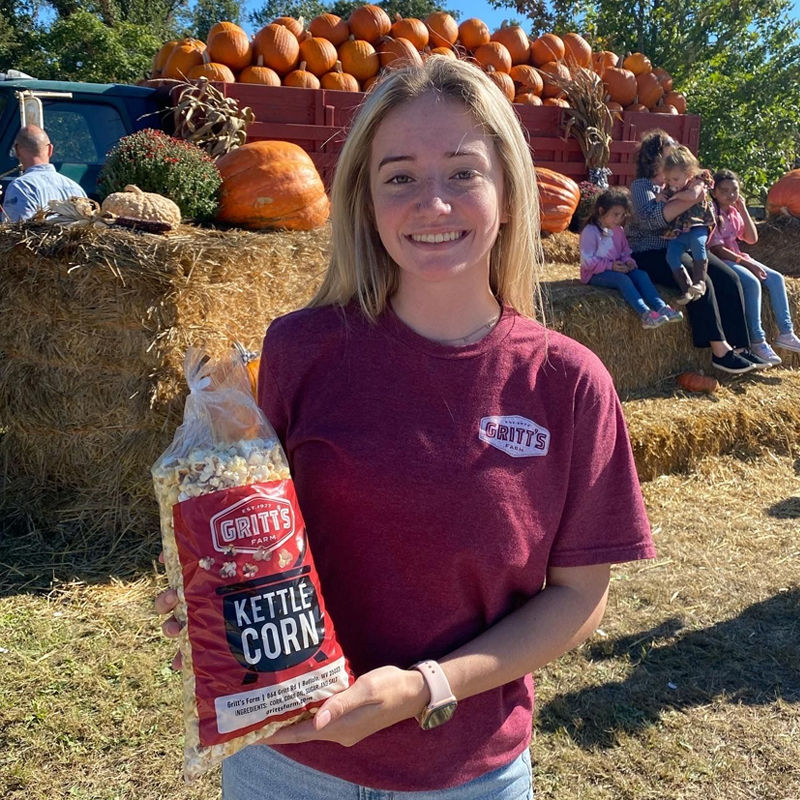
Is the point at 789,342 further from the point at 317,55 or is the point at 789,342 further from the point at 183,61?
the point at 183,61

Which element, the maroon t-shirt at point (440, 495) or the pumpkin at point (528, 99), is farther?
the pumpkin at point (528, 99)

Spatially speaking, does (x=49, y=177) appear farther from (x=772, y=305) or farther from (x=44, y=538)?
(x=772, y=305)

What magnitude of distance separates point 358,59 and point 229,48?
142 cm

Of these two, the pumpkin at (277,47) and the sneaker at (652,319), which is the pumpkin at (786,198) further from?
the pumpkin at (277,47)

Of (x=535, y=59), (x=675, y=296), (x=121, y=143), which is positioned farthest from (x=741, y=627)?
(x=535, y=59)

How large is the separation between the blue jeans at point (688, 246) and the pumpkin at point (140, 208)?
155 inches

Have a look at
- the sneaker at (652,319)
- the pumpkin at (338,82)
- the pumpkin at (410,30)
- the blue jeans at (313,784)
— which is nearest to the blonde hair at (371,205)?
the blue jeans at (313,784)

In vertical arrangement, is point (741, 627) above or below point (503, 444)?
below

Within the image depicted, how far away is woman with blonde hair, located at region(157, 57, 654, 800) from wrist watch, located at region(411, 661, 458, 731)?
0.02 meters

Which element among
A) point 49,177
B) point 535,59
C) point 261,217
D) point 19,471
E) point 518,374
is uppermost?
point 535,59

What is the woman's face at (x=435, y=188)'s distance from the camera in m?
1.22

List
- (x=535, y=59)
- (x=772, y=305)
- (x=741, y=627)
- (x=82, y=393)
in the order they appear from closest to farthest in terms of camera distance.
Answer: (x=741, y=627), (x=82, y=393), (x=772, y=305), (x=535, y=59)

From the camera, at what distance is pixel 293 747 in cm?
121

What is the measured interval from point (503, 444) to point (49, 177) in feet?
16.6
